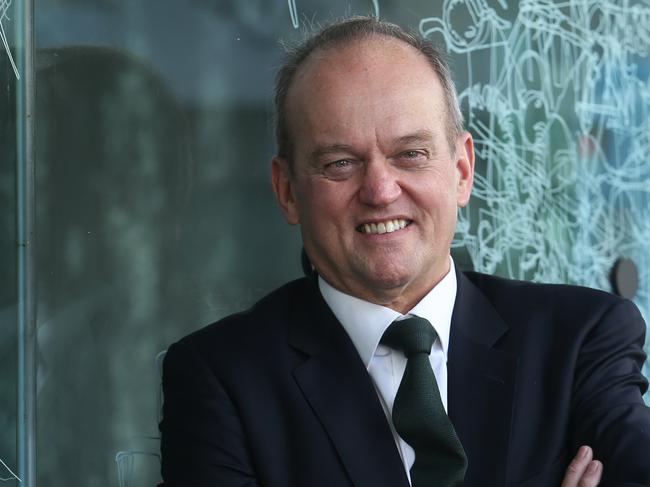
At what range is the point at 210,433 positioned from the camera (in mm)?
2480

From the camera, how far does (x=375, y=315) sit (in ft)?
8.64

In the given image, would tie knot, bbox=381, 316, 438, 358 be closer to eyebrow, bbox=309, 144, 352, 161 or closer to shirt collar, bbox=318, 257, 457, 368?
shirt collar, bbox=318, 257, 457, 368

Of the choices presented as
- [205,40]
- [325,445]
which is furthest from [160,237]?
[325,445]

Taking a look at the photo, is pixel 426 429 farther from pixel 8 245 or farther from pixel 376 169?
pixel 8 245

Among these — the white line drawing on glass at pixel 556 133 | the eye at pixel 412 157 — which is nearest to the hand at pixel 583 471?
the eye at pixel 412 157

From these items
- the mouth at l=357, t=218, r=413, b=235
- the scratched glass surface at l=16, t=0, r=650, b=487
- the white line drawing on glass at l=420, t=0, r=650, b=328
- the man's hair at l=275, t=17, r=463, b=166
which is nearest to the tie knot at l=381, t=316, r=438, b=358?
the mouth at l=357, t=218, r=413, b=235

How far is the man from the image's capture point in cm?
246

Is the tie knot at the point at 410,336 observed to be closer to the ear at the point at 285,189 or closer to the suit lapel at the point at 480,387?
the suit lapel at the point at 480,387

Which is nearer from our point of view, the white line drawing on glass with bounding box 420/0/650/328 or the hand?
the hand

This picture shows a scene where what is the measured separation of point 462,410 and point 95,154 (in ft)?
4.78

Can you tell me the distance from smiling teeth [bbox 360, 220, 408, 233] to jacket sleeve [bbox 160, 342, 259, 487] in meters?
0.50

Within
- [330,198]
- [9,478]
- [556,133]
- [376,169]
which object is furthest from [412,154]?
[556,133]

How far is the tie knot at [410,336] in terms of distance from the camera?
2.55 meters

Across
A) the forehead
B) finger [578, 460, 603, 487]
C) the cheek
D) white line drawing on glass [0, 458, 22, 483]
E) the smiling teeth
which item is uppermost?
the forehead
